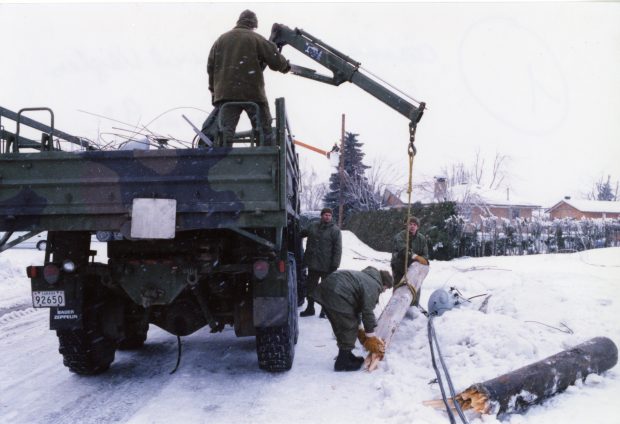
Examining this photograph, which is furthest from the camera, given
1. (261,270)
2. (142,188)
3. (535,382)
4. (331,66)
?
(331,66)

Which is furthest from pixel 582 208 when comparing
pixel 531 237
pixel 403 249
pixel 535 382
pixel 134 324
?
pixel 134 324

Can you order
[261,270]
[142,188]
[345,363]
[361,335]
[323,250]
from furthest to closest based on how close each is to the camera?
[323,250] < [361,335] < [345,363] < [261,270] < [142,188]

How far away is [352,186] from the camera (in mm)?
36812

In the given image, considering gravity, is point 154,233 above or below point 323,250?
above

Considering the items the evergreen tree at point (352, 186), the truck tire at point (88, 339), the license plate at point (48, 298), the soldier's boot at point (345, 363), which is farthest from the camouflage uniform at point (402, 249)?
the evergreen tree at point (352, 186)

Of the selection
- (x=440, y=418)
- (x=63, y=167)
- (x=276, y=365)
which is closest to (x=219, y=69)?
(x=63, y=167)

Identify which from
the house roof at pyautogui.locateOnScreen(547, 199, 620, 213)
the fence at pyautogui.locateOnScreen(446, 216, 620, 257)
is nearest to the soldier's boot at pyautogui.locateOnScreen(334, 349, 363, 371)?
the fence at pyautogui.locateOnScreen(446, 216, 620, 257)

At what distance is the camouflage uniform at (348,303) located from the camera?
17.9 ft

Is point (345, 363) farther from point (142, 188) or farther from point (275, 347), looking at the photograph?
point (142, 188)

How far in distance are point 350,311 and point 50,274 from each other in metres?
3.01

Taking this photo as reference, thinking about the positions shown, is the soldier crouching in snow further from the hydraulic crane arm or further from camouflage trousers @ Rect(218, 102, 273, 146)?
the hydraulic crane arm

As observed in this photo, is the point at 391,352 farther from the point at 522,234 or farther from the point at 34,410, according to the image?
the point at 522,234

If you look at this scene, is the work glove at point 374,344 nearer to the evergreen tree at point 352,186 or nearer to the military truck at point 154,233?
the military truck at point 154,233

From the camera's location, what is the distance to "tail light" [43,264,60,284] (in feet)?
15.9
